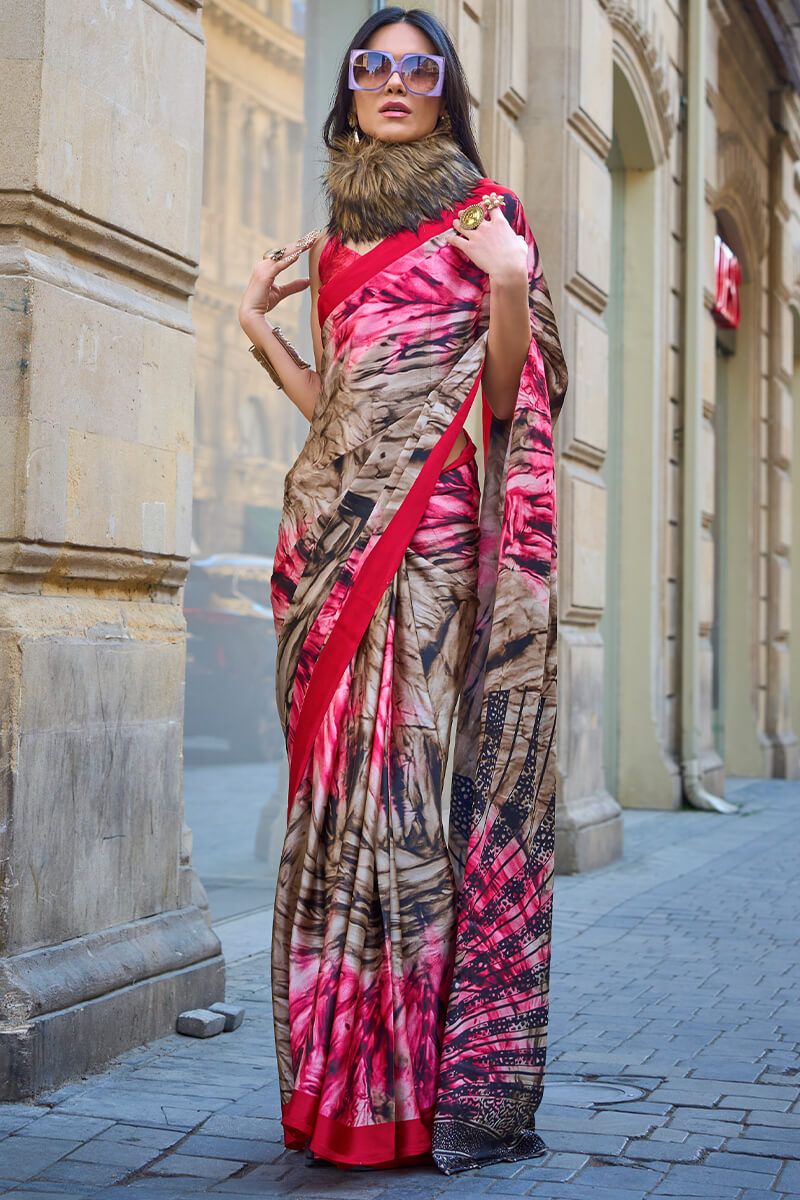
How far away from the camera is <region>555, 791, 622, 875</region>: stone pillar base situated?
7.21 metres

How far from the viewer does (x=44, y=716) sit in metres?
3.48

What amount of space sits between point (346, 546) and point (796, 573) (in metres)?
14.8

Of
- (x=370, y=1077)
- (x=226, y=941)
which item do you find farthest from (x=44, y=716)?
(x=226, y=941)

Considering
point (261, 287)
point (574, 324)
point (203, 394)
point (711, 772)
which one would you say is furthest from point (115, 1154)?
point (711, 772)

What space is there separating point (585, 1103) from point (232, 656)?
2.95 m

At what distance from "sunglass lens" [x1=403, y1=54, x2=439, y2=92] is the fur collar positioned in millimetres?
98

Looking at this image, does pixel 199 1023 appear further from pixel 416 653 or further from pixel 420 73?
pixel 420 73

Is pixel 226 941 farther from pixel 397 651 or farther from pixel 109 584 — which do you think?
pixel 397 651

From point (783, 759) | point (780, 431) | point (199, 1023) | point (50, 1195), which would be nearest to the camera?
point (50, 1195)

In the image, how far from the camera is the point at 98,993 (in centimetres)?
359

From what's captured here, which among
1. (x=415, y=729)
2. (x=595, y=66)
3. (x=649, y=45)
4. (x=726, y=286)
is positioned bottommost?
(x=415, y=729)

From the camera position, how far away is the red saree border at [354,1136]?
9.39 feet

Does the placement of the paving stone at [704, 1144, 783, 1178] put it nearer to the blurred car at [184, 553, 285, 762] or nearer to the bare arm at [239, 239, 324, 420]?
the bare arm at [239, 239, 324, 420]

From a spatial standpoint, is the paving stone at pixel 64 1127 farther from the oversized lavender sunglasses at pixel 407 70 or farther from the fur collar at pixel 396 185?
the oversized lavender sunglasses at pixel 407 70
